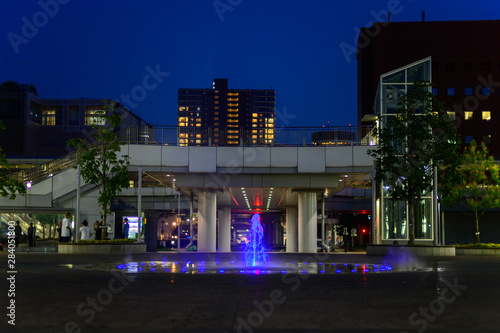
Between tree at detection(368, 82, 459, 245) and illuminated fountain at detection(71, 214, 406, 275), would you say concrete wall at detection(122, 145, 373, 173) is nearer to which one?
tree at detection(368, 82, 459, 245)

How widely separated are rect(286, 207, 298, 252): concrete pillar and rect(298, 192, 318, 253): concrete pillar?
14.8 metres

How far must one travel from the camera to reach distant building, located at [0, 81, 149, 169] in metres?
112

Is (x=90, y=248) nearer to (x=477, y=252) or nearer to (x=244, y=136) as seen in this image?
(x=244, y=136)

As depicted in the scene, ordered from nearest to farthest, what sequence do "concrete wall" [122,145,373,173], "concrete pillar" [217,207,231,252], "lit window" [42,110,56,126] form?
"concrete wall" [122,145,373,173], "concrete pillar" [217,207,231,252], "lit window" [42,110,56,126]

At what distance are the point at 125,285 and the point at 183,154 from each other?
25689mm

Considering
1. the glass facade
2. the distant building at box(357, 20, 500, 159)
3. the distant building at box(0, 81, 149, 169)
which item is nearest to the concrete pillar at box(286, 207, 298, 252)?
the glass facade

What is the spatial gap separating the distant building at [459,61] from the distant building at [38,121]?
44.4 metres

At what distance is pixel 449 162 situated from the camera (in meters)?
32.1

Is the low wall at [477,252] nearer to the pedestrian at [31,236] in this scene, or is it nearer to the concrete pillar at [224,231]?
the pedestrian at [31,236]

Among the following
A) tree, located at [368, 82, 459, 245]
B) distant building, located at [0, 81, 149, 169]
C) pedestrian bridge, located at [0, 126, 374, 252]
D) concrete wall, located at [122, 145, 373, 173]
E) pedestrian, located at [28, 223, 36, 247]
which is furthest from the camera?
distant building, located at [0, 81, 149, 169]

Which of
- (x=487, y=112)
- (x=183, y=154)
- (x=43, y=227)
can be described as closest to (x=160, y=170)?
(x=183, y=154)

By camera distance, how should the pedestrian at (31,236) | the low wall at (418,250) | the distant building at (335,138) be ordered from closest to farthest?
1. the low wall at (418,250)
2. the distant building at (335,138)
3. the pedestrian at (31,236)

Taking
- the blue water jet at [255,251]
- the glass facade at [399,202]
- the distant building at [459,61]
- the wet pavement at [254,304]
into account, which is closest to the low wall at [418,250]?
the glass facade at [399,202]

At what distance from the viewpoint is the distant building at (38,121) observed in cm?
11181
